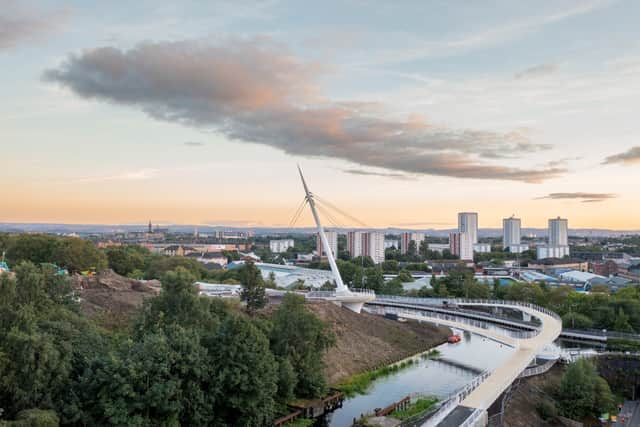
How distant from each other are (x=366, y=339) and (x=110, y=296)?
19863 millimetres

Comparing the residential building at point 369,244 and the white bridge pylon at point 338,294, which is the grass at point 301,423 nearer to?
the white bridge pylon at point 338,294

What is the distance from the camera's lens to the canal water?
1029 inches

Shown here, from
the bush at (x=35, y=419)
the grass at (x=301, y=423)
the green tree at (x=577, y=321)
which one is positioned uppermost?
the bush at (x=35, y=419)

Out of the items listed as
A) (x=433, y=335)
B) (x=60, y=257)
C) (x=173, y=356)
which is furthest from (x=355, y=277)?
(x=173, y=356)

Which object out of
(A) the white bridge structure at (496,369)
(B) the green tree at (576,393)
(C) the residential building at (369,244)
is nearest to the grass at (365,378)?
→ (A) the white bridge structure at (496,369)

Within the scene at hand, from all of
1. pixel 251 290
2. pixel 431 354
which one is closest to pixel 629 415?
pixel 431 354

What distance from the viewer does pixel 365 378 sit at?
31672mm

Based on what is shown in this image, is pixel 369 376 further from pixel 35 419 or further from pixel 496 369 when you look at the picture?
pixel 35 419

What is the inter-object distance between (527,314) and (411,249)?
98887 millimetres

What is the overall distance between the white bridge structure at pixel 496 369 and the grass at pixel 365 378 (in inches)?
175

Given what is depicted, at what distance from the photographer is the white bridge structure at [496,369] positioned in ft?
63.0

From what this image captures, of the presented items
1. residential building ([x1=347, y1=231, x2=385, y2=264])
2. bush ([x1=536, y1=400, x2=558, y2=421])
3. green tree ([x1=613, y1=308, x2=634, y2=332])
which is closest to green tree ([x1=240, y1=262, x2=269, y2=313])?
bush ([x1=536, y1=400, x2=558, y2=421])

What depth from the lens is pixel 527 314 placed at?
44.2 m

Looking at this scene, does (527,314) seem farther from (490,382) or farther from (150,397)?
(150,397)
